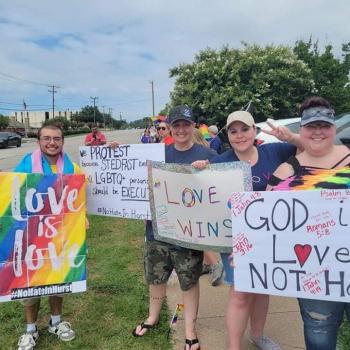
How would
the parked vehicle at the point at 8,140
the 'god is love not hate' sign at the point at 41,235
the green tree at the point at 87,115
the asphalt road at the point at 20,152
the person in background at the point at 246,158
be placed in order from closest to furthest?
the person in background at the point at 246,158, the 'god is love not hate' sign at the point at 41,235, the asphalt road at the point at 20,152, the parked vehicle at the point at 8,140, the green tree at the point at 87,115

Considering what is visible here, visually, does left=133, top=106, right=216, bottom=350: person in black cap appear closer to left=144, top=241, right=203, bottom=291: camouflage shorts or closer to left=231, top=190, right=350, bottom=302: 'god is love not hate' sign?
left=144, top=241, right=203, bottom=291: camouflage shorts

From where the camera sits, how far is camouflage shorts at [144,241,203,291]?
3.26 meters

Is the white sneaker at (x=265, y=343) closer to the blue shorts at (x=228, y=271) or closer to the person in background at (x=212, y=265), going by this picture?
the blue shorts at (x=228, y=271)

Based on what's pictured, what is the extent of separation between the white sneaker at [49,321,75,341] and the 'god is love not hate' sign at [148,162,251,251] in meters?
1.11

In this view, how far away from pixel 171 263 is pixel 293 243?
1231mm

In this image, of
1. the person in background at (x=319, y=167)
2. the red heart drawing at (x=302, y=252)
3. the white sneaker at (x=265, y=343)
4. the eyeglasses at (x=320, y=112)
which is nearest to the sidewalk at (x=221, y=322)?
the white sneaker at (x=265, y=343)

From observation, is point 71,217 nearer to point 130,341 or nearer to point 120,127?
point 130,341

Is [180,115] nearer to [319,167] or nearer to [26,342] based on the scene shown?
[319,167]

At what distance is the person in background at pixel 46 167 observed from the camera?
131 inches

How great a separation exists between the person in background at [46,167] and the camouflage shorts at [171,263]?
2.68 feet

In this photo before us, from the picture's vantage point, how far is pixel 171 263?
3.43 metres

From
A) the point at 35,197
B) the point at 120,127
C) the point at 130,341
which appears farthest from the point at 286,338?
the point at 120,127

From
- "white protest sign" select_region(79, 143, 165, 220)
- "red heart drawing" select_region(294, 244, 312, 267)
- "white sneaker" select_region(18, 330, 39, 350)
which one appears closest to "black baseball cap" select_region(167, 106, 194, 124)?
"white protest sign" select_region(79, 143, 165, 220)

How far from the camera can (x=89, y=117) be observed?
118500 millimetres
